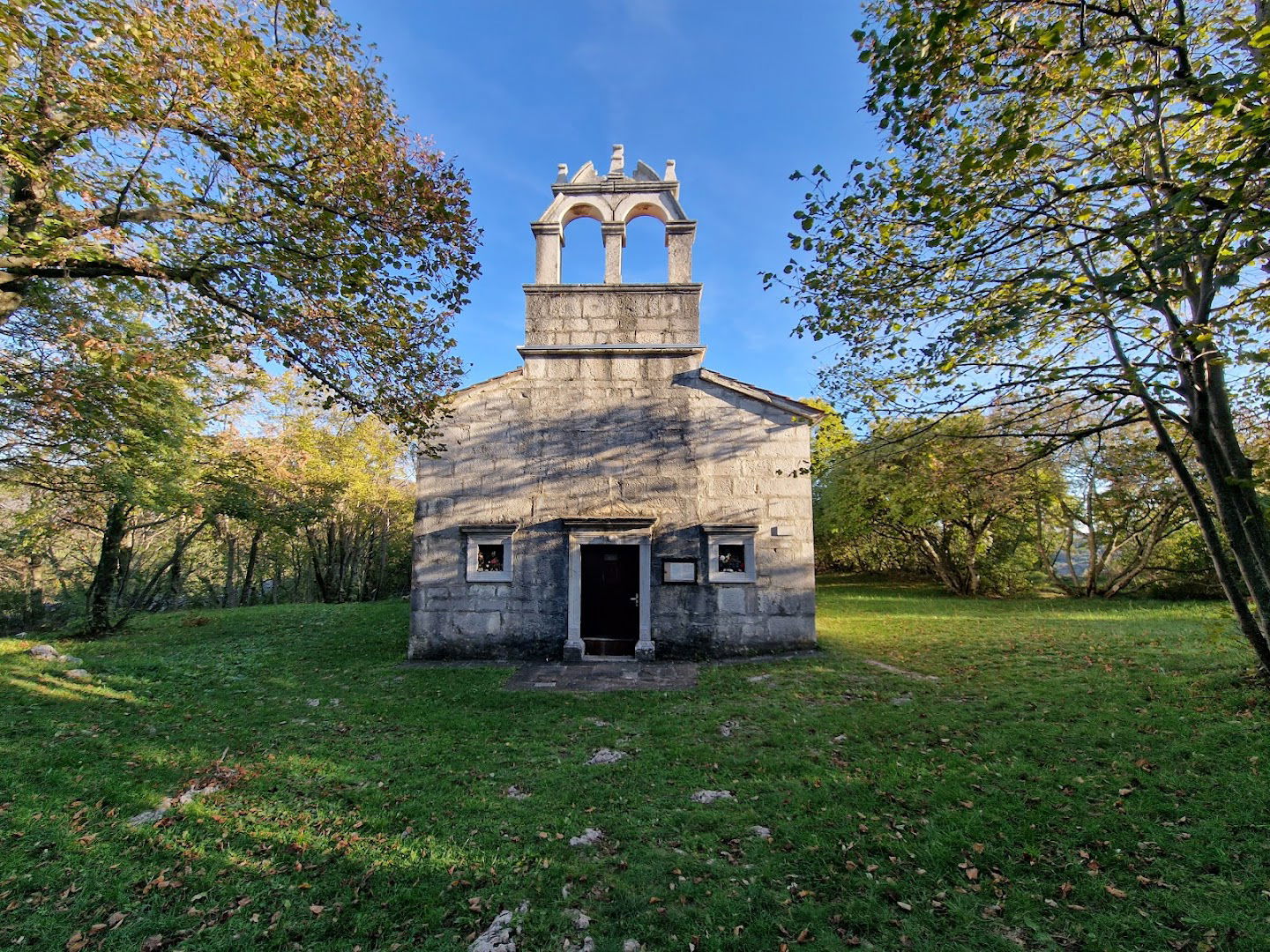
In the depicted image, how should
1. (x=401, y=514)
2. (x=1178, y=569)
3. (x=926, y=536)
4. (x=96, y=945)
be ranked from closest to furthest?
(x=96, y=945)
(x=1178, y=569)
(x=926, y=536)
(x=401, y=514)

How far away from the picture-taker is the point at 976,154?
14.6 feet

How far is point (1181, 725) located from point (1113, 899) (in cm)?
347

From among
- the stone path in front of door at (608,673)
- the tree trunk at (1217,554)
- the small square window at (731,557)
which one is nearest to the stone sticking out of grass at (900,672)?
the stone path in front of door at (608,673)

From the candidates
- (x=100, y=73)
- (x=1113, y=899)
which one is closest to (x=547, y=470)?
(x=100, y=73)

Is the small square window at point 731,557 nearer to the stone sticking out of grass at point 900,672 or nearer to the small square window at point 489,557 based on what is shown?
the stone sticking out of grass at point 900,672

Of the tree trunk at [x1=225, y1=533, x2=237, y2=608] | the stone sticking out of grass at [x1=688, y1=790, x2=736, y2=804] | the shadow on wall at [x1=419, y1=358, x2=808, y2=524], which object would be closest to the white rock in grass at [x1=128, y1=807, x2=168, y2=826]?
the stone sticking out of grass at [x1=688, y1=790, x2=736, y2=804]

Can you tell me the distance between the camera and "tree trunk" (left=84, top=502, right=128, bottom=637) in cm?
1246

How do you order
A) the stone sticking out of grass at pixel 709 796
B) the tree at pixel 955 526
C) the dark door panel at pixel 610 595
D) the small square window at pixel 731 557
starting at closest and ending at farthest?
the stone sticking out of grass at pixel 709 796, the small square window at pixel 731 557, the dark door panel at pixel 610 595, the tree at pixel 955 526

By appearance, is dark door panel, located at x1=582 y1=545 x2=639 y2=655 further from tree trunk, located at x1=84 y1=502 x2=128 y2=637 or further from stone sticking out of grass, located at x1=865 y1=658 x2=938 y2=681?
tree trunk, located at x1=84 y1=502 x2=128 y2=637

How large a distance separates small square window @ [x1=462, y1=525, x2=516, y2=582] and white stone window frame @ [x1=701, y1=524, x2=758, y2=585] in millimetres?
3741

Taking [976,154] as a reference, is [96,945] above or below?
below

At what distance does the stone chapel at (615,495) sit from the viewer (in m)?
10.2

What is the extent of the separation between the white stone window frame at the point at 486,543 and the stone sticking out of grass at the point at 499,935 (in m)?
7.08

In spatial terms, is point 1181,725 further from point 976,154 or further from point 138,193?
point 138,193
